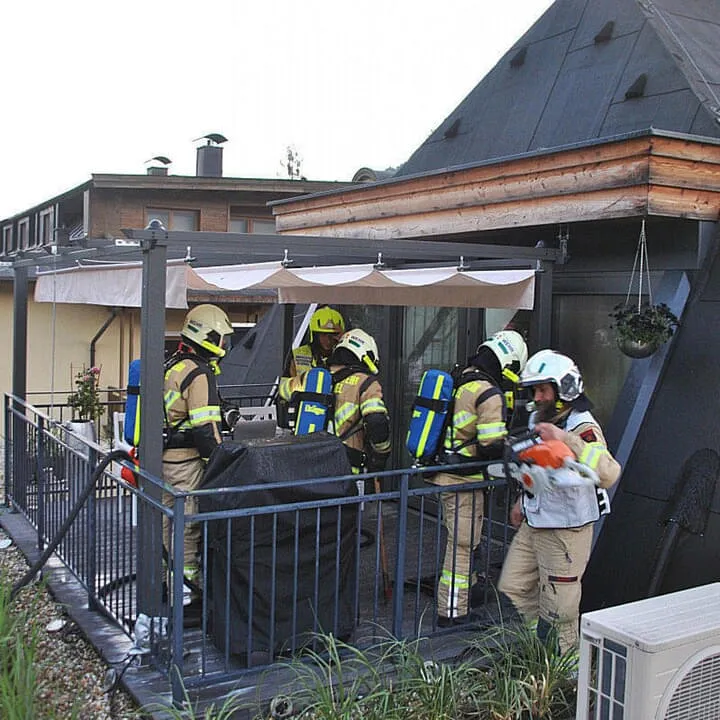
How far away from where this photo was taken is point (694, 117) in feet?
19.7

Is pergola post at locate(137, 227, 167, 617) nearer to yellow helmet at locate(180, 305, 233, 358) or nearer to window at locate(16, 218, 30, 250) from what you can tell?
yellow helmet at locate(180, 305, 233, 358)

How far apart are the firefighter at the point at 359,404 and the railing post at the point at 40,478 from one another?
7.53ft

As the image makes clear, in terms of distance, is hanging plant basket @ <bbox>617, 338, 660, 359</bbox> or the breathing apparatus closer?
the breathing apparatus

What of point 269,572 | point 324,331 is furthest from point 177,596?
point 324,331

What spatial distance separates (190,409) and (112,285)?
110cm

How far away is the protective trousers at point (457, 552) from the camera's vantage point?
5219 millimetres

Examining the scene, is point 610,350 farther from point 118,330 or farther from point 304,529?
point 118,330

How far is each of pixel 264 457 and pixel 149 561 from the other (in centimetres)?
87

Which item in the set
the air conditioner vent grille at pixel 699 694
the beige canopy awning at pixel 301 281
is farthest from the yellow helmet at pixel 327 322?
the air conditioner vent grille at pixel 699 694

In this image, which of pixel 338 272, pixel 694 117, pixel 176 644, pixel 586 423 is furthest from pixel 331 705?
pixel 694 117

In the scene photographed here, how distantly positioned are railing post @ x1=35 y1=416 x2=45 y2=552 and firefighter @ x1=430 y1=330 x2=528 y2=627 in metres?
3.20

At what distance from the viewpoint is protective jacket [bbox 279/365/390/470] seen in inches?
234

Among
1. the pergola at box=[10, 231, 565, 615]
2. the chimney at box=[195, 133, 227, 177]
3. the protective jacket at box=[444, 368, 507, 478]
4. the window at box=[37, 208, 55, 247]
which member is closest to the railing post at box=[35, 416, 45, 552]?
the pergola at box=[10, 231, 565, 615]

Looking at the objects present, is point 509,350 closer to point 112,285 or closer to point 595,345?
point 595,345
